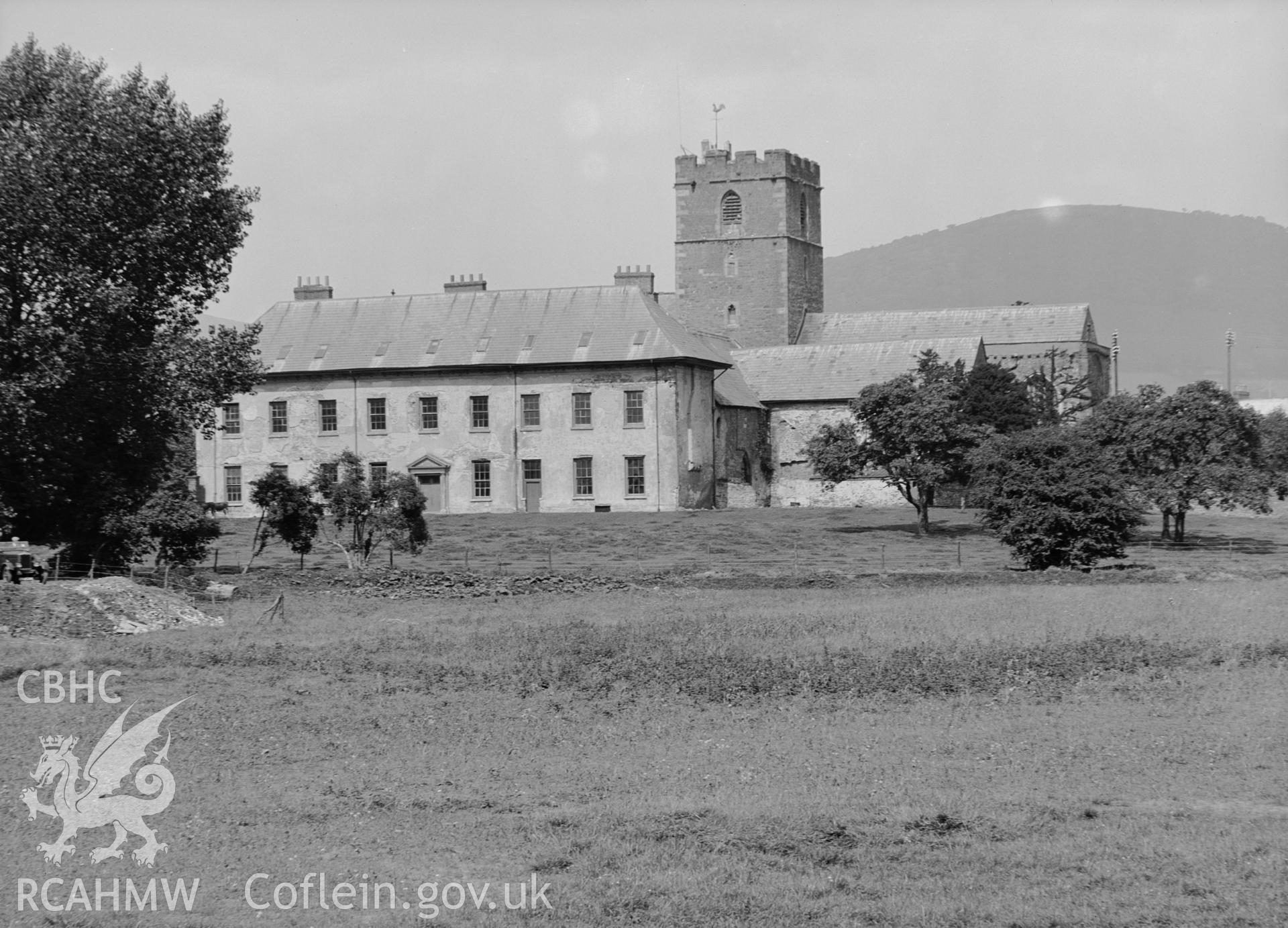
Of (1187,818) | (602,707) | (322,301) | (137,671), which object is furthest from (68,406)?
(322,301)

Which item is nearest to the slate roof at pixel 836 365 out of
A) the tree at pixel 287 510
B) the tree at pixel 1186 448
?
the tree at pixel 1186 448

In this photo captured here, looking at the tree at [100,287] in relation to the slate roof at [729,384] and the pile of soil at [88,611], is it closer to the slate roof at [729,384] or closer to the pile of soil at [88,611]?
the pile of soil at [88,611]

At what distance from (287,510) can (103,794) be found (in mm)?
26395

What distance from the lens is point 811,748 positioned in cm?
1563

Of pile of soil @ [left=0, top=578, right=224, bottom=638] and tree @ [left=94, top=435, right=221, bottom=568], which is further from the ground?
tree @ [left=94, top=435, right=221, bottom=568]

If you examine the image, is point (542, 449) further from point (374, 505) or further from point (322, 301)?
point (374, 505)

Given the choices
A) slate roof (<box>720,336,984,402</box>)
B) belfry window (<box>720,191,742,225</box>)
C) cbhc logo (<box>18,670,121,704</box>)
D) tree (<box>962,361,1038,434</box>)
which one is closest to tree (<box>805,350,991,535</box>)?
tree (<box>962,361,1038,434</box>)

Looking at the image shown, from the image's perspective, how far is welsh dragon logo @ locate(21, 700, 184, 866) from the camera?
11.7m

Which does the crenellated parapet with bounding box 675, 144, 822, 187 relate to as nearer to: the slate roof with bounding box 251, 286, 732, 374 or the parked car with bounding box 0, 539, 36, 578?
the slate roof with bounding box 251, 286, 732, 374

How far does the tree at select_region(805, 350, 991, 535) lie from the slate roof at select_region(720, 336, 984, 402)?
13.5 metres

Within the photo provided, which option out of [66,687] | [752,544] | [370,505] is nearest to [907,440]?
[752,544]

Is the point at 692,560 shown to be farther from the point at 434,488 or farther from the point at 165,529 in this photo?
the point at 434,488

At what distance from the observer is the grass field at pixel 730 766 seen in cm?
1100

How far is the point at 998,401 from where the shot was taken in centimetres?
6388
